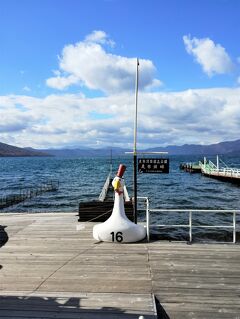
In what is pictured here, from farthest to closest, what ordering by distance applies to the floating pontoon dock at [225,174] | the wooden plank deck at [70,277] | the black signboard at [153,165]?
the floating pontoon dock at [225,174], the black signboard at [153,165], the wooden plank deck at [70,277]

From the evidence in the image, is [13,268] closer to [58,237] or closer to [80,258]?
[80,258]

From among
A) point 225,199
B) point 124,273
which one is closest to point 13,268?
point 124,273

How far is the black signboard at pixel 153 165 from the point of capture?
37.1 feet

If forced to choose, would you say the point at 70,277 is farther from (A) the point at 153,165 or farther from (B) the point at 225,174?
(B) the point at 225,174

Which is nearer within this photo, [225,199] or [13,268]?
[13,268]

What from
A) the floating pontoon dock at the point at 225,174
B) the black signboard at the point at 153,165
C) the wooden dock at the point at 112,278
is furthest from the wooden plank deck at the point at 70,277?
the floating pontoon dock at the point at 225,174

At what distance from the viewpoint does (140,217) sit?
80.0ft

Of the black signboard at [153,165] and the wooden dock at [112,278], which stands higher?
the black signboard at [153,165]

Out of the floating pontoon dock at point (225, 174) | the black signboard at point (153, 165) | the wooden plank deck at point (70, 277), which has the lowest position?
the wooden plank deck at point (70, 277)

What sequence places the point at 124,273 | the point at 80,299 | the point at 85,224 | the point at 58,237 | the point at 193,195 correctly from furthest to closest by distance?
the point at 193,195 → the point at 85,224 → the point at 58,237 → the point at 124,273 → the point at 80,299

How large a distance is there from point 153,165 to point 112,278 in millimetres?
4466

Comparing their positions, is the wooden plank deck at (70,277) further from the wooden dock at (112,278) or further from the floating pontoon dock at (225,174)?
the floating pontoon dock at (225,174)

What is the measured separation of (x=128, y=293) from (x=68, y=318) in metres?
1.49

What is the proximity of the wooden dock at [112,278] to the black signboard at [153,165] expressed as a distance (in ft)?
7.14
